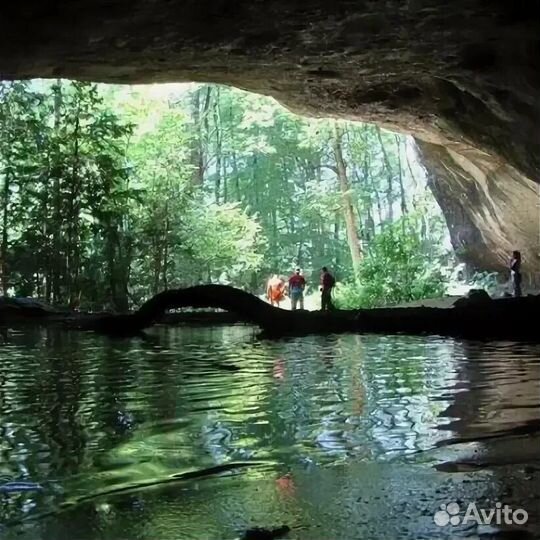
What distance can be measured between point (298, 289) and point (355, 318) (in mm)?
9073

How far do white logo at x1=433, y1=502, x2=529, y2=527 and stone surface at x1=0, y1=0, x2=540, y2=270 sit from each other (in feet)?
19.4

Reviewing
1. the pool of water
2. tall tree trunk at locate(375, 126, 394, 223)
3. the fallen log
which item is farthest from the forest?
the pool of water

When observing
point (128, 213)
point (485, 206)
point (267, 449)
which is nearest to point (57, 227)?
point (128, 213)

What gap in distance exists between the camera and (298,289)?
66.5ft

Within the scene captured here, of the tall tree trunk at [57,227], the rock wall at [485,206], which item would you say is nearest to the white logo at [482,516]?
the rock wall at [485,206]

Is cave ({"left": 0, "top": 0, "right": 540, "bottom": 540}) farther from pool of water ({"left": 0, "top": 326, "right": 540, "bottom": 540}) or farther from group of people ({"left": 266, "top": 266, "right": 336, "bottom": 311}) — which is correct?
group of people ({"left": 266, "top": 266, "right": 336, "bottom": 311})

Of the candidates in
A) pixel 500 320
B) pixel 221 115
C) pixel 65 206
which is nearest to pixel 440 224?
pixel 221 115

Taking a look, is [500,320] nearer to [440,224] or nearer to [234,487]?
[234,487]

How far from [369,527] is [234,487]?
2.12 feet

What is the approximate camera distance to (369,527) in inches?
83.5

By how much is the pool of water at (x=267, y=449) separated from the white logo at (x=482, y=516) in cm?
1

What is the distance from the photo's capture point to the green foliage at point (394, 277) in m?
21.2

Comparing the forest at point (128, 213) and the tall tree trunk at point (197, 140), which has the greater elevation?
the tall tree trunk at point (197, 140)

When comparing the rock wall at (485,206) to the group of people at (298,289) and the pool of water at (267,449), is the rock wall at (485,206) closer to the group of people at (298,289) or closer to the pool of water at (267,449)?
the group of people at (298,289)
